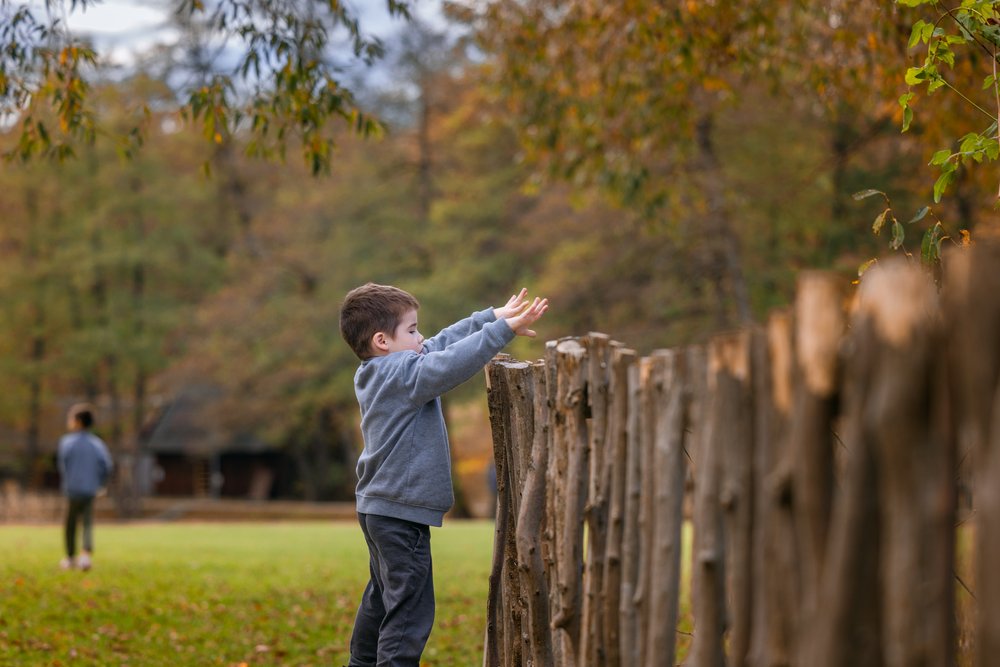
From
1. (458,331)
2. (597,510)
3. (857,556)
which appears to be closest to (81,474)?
(458,331)

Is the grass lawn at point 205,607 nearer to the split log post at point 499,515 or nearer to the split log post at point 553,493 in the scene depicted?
the split log post at point 499,515

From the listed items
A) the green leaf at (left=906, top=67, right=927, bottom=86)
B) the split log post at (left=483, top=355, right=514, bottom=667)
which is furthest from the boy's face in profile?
the green leaf at (left=906, top=67, right=927, bottom=86)

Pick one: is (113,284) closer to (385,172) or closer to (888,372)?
(385,172)

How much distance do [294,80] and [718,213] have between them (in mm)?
16152

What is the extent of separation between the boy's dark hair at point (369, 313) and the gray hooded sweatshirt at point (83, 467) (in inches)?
335

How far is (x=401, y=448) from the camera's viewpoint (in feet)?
16.0

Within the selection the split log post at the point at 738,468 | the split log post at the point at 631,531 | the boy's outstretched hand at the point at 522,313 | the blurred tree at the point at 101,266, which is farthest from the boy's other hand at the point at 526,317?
the blurred tree at the point at 101,266

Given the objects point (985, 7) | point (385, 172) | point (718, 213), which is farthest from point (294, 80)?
point (385, 172)

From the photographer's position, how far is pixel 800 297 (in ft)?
8.82

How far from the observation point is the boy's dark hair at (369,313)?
5.00 m

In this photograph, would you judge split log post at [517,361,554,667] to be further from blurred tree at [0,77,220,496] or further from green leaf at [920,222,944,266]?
blurred tree at [0,77,220,496]

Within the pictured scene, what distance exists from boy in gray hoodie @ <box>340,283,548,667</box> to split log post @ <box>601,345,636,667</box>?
35.5 inches

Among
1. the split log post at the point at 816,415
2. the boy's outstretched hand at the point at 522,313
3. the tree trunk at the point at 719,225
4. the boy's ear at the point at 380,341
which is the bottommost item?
the split log post at the point at 816,415

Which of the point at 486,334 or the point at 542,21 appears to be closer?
the point at 486,334
